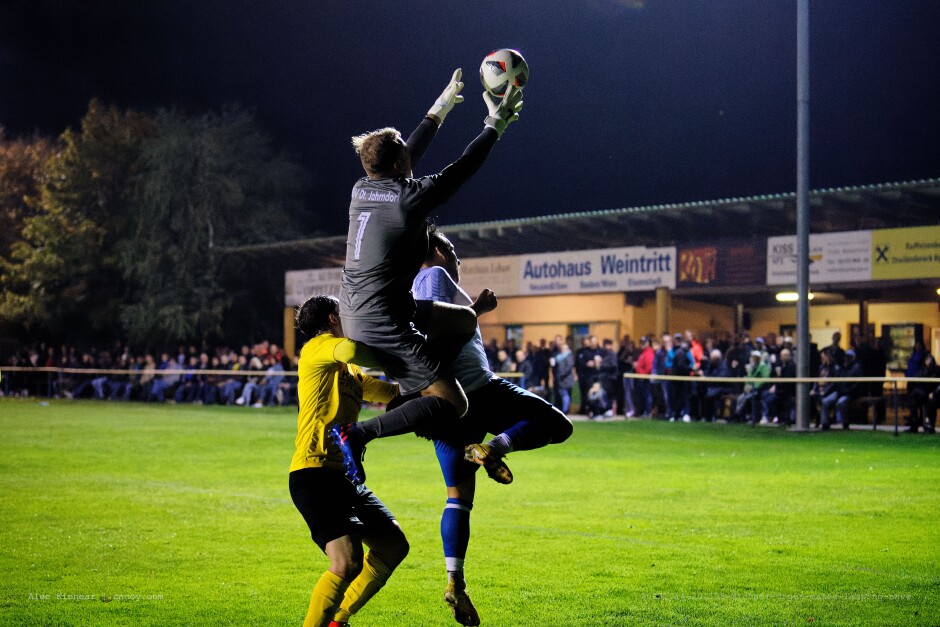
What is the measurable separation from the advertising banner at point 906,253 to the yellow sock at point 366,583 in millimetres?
22622

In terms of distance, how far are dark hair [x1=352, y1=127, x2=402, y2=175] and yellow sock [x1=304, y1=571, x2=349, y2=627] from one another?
2.11 meters

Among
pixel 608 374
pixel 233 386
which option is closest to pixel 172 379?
pixel 233 386

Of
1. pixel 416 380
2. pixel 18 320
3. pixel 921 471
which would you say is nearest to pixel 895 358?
pixel 921 471

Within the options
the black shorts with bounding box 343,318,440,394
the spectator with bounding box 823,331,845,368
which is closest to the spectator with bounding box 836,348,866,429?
the spectator with bounding box 823,331,845,368

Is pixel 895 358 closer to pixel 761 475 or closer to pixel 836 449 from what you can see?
pixel 836 449

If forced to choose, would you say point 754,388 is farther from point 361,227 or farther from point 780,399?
point 361,227

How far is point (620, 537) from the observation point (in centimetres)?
939

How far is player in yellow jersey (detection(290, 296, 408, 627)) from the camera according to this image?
17.3ft

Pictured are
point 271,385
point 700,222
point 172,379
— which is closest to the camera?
point 700,222

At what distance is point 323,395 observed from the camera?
18.0ft

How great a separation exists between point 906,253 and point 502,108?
72.9 feet

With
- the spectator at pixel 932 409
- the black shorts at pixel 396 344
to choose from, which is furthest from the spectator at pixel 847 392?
the black shorts at pixel 396 344

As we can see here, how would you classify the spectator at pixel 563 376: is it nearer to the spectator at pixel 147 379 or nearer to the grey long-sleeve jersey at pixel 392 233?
the spectator at pixel 147 379

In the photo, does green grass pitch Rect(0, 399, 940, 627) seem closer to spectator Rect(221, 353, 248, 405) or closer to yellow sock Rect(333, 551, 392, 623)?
yellow sock Rect(333, 551, 392, 623)
